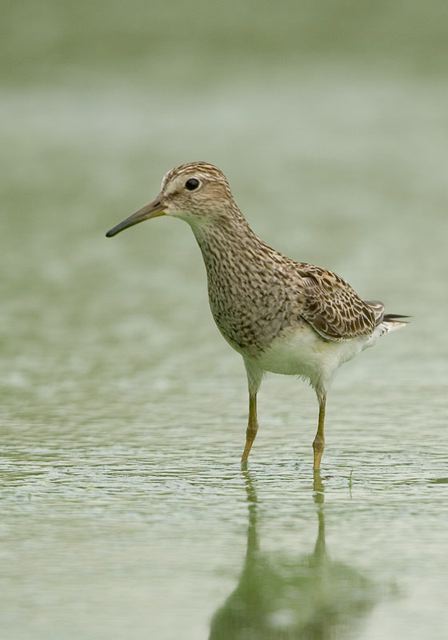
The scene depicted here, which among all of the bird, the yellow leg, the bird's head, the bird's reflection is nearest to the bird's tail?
the bird

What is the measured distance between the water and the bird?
65 cm

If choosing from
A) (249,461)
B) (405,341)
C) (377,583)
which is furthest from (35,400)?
(377,583)

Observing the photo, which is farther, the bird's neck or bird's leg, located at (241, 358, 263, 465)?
bird's leg, located at (241, 358, 263, 465)

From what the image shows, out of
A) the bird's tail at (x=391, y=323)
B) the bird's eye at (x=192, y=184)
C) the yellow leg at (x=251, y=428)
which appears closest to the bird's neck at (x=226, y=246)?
the bird's eye at (x=192, y=184)

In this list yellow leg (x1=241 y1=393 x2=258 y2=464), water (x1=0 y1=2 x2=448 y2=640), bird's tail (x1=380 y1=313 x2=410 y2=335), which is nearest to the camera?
water (x1=0 y1=2 x2=448 y2=640)

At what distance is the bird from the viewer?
8406 millimetres

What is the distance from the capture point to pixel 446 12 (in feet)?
72.1

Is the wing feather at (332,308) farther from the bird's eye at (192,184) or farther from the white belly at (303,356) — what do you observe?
the bird's eye at (192,184)

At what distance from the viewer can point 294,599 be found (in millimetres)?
6207

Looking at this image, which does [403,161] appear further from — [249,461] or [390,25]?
[249,461]

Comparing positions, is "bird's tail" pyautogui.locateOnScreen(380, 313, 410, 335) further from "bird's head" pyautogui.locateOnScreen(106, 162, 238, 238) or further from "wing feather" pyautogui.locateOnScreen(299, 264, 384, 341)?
"bird's head" pyautogui.locateOnScreen(106, 162, 238, 238)

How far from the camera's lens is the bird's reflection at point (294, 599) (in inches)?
228

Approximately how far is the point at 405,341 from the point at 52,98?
10573mm

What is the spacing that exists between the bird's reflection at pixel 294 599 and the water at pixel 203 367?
16mm
